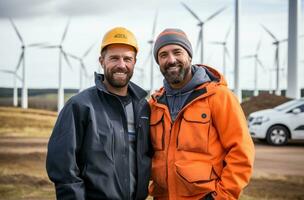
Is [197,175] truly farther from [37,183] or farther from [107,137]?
[37,183]

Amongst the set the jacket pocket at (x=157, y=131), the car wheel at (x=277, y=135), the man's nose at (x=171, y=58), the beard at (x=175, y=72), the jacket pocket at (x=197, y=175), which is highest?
the man's nose at (x=171, y=58)

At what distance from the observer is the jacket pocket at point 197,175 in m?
3.25

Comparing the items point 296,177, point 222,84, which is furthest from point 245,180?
point 296,177

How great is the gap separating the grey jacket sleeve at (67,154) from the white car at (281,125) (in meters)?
12.0

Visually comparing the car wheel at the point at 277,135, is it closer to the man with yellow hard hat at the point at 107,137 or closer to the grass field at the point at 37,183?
the grass field at the point at 37,183

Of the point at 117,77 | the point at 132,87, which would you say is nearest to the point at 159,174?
the point at 132,87

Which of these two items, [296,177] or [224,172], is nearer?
[224,172]

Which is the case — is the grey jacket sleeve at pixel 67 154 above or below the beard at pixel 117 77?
below

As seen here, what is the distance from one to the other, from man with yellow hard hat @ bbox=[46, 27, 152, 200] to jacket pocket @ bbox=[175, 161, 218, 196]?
27 centimetres

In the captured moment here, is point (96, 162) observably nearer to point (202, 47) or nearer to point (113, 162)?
point (113, 162)

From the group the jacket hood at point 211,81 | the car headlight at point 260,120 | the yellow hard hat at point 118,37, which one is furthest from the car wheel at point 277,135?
the yellow hard hat at point 118,37

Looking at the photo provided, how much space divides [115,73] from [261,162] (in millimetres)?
8314

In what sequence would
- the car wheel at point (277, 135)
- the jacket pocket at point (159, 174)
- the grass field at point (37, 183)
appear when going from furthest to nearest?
the car wheel at point (277, 135), the grass field at point (37, 183), the jacket pocket at point (159, 174)

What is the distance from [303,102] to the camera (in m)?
14.6
